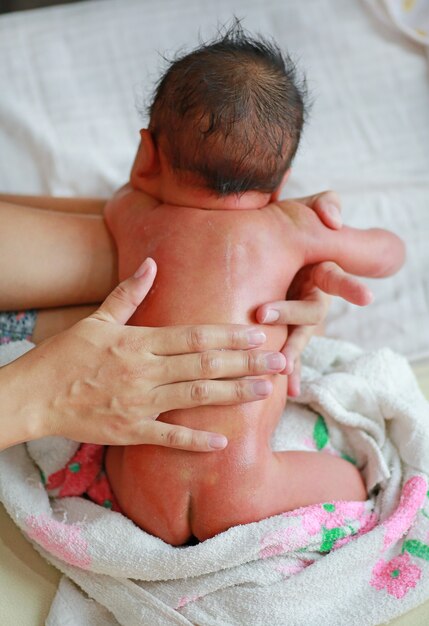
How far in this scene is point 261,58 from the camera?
116 cm

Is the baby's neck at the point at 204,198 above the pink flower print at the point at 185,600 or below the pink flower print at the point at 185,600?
above

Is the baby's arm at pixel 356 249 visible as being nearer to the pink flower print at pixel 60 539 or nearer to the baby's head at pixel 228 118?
the baby's head at pixel 228 118

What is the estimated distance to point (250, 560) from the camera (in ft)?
3.47

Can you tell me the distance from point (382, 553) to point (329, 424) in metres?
0.23

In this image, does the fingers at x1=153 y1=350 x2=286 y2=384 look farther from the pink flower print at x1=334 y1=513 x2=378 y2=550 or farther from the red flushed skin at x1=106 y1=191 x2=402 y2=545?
the pink flower print at x1=334 y1=513 x2=378 y2=550

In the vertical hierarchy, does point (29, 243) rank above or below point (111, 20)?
→ below

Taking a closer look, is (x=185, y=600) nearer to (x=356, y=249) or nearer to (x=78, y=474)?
(x=78, y=474)

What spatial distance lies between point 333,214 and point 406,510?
18.3 inches

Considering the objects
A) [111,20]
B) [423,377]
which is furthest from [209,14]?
[423,377]

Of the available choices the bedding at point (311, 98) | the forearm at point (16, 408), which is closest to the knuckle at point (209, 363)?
the forearm at point (16, 408)

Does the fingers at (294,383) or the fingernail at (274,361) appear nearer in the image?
the fingernail at (274,361)

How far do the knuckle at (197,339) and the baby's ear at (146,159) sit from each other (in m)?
0.31

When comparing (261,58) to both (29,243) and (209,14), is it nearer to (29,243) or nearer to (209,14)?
(29,243)

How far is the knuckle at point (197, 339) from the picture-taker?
1042mm
